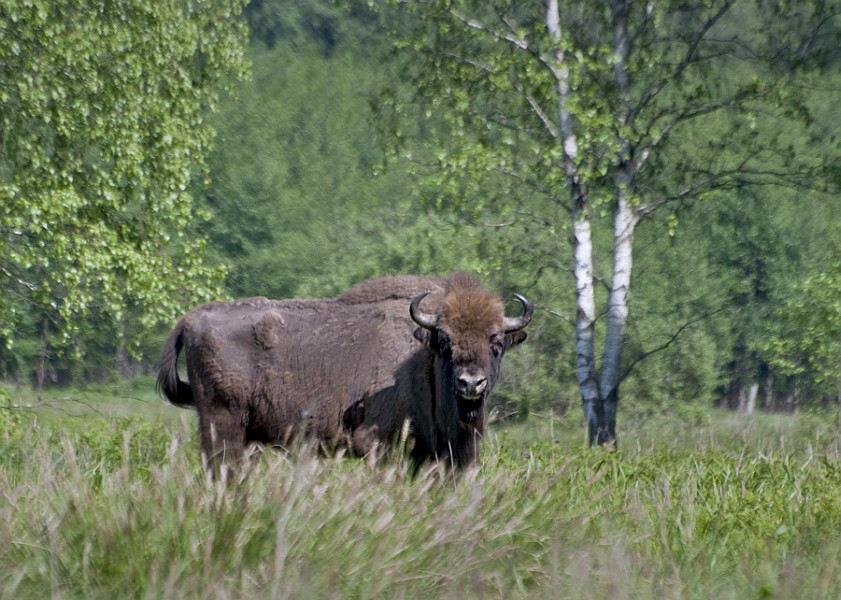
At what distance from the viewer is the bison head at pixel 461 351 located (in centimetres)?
775

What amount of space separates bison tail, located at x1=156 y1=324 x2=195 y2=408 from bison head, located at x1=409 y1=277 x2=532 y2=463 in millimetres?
1998

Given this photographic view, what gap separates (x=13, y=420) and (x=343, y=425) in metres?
5.89

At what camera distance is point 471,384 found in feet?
24.6

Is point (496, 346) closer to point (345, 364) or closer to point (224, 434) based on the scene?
point (345, 364)

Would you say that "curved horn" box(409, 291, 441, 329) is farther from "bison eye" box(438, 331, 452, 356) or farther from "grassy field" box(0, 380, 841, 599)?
"grassy field" box(0, 380, 841, 599)

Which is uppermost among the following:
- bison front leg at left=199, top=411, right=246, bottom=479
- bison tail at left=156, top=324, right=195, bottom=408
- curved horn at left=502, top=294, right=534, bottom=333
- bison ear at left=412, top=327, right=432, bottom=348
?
curved horn at left=502, top=294, right=534, bottom=333

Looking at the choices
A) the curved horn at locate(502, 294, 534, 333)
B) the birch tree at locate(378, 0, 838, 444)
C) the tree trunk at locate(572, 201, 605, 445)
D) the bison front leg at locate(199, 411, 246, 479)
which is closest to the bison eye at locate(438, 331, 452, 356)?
the curved horn at locate(502, 294, 534, 333)

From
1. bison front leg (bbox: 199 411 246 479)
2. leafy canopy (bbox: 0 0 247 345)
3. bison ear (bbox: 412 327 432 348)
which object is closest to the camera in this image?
bison ear (bbox: 412 327 432 348)

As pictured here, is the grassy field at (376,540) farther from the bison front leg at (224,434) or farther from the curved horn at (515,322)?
the bison front leg at (224,434)

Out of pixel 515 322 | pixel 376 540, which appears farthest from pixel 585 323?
pixel 376 540

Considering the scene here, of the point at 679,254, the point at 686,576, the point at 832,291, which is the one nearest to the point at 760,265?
the point at 679,254

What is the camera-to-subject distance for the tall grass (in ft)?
15.1

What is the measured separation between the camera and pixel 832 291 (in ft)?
102

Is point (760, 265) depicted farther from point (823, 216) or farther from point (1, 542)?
point (1, 542)
